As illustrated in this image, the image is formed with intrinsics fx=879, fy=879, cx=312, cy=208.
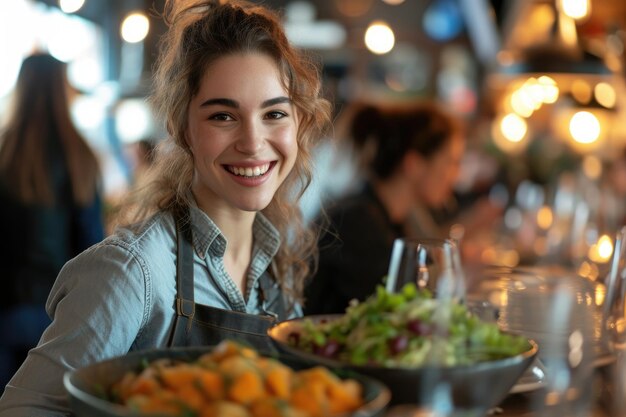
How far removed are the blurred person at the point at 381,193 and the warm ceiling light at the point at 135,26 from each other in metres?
2.05

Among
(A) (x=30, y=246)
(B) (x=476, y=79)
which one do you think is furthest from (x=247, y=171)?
(B) (x=476, y=79)

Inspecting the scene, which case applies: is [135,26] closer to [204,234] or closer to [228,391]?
[204,234]

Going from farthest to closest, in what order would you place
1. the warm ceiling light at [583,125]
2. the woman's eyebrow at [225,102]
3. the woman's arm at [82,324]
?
1. the warm ceiling light at [583,125]
2. the woman's eyebrow at [225,102]
3. the woman's arm at [82,324]

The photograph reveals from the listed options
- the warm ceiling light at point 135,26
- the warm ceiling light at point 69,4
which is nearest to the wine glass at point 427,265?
the warm ceiling light at point 69,4

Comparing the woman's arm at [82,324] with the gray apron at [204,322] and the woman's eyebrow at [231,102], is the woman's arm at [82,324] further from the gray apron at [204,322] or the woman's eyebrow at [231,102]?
the woman's eyebrow at [231,102]

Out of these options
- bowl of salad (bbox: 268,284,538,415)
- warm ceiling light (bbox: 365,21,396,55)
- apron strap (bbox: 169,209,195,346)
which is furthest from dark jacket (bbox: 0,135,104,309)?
warm ceiling light (bbox: 365,21,396,55)

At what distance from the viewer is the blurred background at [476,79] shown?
4.19 m

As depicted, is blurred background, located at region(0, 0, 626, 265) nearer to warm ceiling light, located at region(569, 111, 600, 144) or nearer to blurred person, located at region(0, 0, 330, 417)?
warm ceiling light, located at region(569, 111, 600, 144)

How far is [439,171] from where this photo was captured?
15.0 ft

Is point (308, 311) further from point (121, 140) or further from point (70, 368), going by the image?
point (121, 140)

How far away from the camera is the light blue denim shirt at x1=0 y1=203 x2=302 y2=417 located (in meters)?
1.53

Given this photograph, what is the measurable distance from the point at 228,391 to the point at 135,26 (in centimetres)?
503

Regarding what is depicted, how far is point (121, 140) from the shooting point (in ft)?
35.9

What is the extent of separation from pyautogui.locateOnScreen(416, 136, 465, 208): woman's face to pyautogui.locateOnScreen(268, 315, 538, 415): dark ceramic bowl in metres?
3.15
